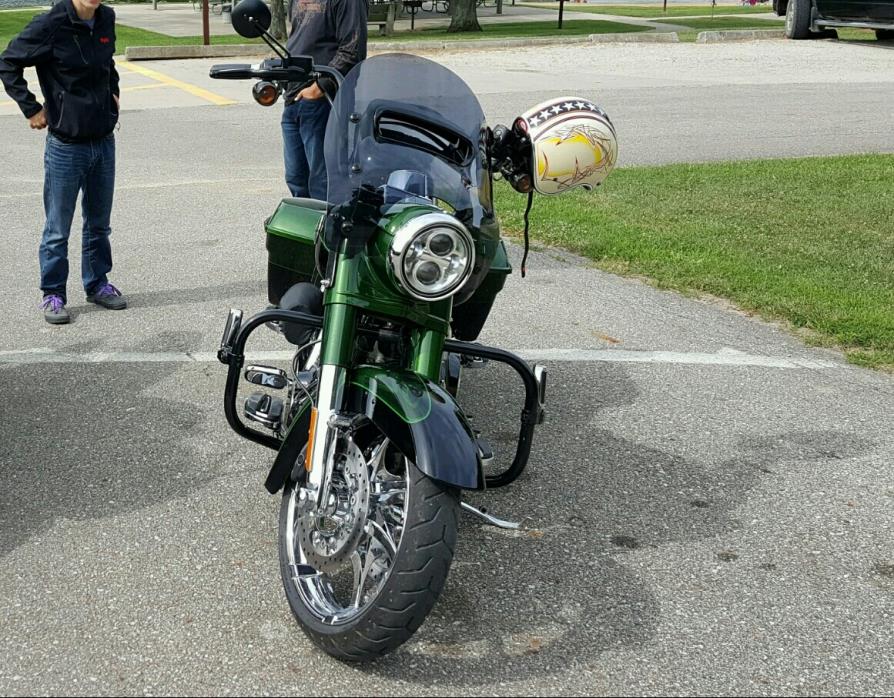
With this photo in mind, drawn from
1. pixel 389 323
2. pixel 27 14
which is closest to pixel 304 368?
pixel 389 323

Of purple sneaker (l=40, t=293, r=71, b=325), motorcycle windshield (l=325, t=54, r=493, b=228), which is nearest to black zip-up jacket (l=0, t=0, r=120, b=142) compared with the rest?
purple sneaker (l=40, t=293, r=71, b=325)

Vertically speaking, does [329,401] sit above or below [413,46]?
above

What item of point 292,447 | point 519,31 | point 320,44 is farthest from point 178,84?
point 292,447

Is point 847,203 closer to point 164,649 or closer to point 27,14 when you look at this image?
point 164,649

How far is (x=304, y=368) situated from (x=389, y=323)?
0.63 metres

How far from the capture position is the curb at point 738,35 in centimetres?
2449

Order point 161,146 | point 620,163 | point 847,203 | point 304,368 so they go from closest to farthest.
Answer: point 304,368
point 847,203
point 620,163
point 161,146

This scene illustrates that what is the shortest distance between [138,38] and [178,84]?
10339 mm

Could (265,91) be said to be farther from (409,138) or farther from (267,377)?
(267,377)

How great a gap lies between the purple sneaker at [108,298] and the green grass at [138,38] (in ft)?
60.0

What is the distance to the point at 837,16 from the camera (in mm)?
20625

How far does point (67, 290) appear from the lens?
7090mm

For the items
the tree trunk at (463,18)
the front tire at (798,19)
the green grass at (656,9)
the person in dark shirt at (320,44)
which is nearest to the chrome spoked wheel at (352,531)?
the person in dark shirt at (320,44)

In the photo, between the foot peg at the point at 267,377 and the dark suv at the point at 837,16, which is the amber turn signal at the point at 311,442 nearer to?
the foot peg at the point at 267,377
